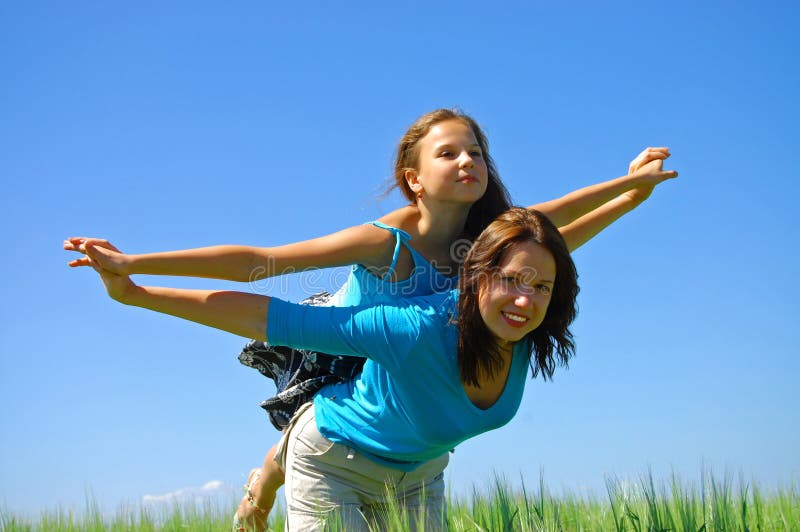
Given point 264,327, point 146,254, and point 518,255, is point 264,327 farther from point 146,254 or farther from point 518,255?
point 518,255

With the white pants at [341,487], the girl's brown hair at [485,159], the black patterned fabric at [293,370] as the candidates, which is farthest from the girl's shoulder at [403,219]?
the white pants at [341,487]

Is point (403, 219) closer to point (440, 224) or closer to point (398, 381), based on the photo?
point (440, 224)

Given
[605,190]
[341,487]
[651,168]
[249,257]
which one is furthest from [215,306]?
[651,168]

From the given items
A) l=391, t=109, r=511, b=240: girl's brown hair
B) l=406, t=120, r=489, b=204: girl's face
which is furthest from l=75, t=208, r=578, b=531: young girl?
l=391, t=109, r=511, b=240: girl's brown hair

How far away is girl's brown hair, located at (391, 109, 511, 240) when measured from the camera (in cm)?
435

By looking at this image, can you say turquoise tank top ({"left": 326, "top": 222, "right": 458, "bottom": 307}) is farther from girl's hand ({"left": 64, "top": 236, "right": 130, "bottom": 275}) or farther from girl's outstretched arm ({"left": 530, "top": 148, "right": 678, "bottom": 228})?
girl's hand ({"left": 64, "top": 236, "right": 130, "bottom": 275})

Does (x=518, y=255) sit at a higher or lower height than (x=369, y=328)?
higher

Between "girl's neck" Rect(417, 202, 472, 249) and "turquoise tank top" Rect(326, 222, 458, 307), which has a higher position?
"girl's neck" Rect(417, 202, 472, 249)

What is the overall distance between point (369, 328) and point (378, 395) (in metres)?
0.51

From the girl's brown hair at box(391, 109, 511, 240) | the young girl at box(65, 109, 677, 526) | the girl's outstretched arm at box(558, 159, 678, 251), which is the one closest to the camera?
the young girl at box(65, 109, 677, 526)

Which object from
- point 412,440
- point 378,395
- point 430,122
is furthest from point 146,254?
point 430,122

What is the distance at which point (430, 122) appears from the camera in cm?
453

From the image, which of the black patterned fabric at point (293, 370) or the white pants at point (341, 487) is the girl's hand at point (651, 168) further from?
the white pants at point (341, 487)

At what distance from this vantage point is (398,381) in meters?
3.52
